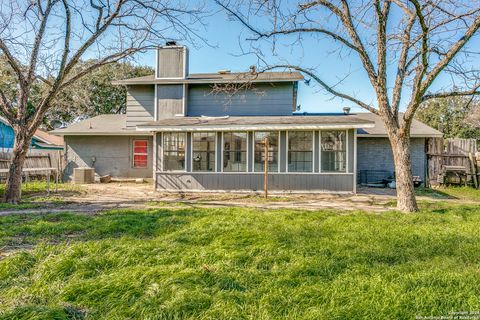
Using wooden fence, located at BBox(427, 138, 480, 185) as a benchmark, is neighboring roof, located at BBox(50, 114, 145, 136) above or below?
above

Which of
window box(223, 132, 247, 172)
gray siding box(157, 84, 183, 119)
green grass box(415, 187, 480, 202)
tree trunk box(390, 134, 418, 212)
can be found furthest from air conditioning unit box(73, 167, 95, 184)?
green grass box(415, 187, 480, 202)

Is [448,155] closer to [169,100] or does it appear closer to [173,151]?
[173,151]

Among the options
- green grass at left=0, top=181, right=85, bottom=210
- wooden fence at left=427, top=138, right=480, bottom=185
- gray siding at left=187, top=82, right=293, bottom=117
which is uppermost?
gray siding at left=187, top=82, right=293, bottom=117

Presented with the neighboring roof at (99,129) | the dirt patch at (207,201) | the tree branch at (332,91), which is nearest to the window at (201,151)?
the dirt patch at (207,201)

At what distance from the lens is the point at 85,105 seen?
28.7 m

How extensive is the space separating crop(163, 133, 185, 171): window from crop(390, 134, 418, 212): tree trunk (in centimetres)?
707

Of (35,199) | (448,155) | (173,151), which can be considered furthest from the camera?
(448,155)

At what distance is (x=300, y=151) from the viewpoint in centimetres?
1031

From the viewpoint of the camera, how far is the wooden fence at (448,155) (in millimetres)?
12672

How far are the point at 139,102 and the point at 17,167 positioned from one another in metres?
6.93

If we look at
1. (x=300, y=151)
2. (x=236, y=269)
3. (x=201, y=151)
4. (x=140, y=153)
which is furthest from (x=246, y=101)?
(x=236, y=269)

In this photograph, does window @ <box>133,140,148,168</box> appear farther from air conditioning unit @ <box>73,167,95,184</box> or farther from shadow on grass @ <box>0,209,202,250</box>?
shadow on grass @ <box>0,209,202,250</box>

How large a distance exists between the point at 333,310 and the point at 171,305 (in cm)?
133

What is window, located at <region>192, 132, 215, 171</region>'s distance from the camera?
1074cm
